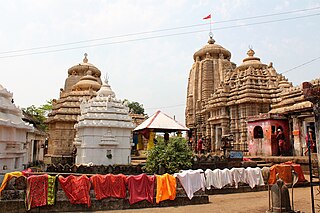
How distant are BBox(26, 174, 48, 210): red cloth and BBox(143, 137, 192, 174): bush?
4875 mm

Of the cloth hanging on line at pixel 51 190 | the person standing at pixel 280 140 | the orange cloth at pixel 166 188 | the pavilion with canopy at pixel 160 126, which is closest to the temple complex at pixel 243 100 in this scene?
the person standing at pixel 280 140

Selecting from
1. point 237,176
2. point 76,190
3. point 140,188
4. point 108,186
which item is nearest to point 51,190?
point 76,190

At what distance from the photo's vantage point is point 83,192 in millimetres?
8609

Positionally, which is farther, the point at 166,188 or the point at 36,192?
the point at 166,188

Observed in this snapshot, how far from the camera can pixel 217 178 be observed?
11.3 m

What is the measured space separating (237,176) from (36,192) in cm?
796

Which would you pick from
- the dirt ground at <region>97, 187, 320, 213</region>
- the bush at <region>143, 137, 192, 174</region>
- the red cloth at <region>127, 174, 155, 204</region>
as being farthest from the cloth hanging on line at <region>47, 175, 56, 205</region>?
the bush at <region>143, 137, 192, 174</region>

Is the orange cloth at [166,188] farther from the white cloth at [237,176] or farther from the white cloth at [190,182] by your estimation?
the white cloth at [237,176]

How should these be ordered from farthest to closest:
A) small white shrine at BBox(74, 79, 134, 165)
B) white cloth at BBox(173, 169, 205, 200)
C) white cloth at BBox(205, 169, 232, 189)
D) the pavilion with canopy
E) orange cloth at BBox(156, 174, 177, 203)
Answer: small white shrine at BBox(74, 79, 134, 165) < the pavilion with canopy < white cloth at BBox(205, 169, 232, 189) < white cloth at BBox(173, 169, 205, 200) < orange cloth at BBox(156, 174, 177, 203)

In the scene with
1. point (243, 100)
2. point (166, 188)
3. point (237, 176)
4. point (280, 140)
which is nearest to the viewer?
point (166, 188)

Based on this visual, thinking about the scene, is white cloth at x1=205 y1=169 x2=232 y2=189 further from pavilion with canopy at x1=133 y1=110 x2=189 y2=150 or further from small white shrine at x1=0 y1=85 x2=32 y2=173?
small white shrine at x1=0 y1=85 x2=32 y2=173

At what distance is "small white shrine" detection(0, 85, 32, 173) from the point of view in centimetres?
1038

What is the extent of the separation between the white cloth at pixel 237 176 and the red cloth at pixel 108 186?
5.08m

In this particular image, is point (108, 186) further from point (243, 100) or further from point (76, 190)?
point (243, 100)
